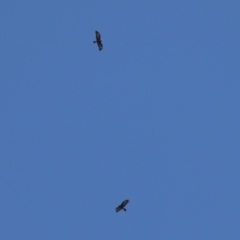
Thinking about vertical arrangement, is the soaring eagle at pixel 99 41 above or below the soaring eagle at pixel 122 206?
above

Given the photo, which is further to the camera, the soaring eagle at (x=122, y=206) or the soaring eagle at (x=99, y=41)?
the soaring eagle at (x=122, y=206)

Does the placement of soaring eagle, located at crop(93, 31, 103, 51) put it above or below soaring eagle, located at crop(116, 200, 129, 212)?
above

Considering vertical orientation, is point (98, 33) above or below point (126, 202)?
above

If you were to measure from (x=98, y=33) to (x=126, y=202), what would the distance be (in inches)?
612

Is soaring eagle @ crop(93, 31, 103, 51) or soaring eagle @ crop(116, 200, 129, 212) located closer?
soaring eagle @ crop(93, 31, 103, 51)

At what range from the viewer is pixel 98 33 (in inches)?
2463

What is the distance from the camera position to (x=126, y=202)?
63.3 metres

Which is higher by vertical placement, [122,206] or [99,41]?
[99,41]
